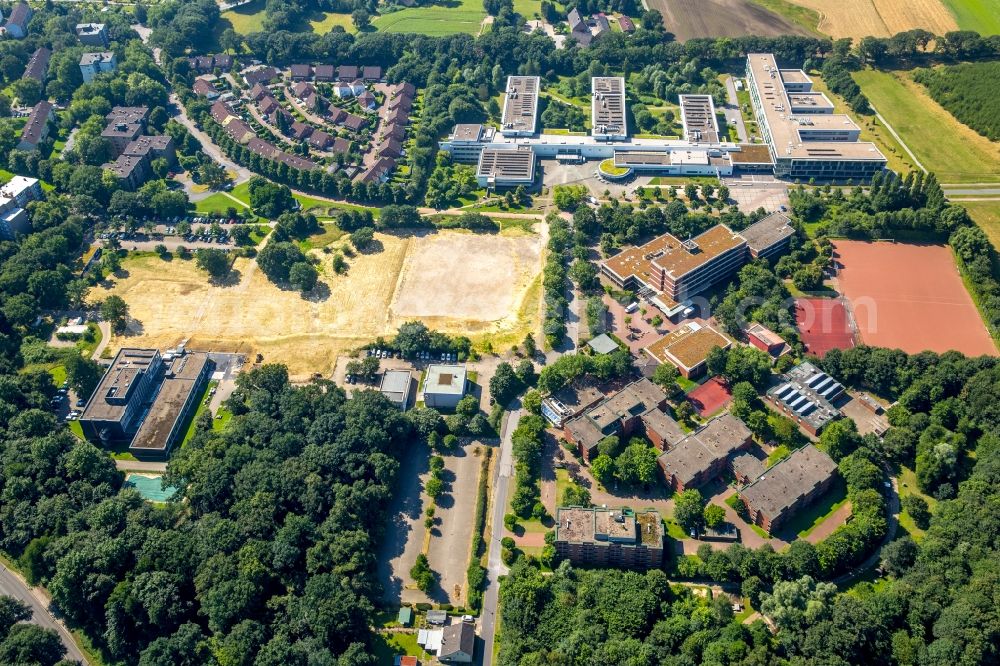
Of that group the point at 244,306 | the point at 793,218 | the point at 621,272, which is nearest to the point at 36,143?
the point at 244,306

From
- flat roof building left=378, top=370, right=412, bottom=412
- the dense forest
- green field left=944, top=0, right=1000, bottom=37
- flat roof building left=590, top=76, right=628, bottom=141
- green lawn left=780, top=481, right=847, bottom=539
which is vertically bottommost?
flat roof building left=378, top=370, right=412, bottom=412

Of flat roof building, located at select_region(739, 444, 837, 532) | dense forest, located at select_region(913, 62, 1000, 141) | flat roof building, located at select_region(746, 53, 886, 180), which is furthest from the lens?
dense forest, located at select_region(913, 62, 1000, 141)

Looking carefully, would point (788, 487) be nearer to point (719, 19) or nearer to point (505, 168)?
point (505, 168)

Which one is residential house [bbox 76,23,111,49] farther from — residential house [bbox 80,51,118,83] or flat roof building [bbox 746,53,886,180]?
flat roof building [bbox 746,53,886,180]

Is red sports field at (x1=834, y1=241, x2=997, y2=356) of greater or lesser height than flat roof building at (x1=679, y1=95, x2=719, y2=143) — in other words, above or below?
below

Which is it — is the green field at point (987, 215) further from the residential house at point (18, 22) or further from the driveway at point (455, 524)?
the residential house at point (18, 22)

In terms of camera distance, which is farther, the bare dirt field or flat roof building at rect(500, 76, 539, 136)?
the bare dirt field

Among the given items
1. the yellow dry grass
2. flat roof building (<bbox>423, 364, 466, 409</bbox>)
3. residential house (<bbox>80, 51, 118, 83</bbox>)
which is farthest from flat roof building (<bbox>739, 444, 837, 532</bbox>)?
residential house (<bbox>80, 51, 118, 83</bbox>)
